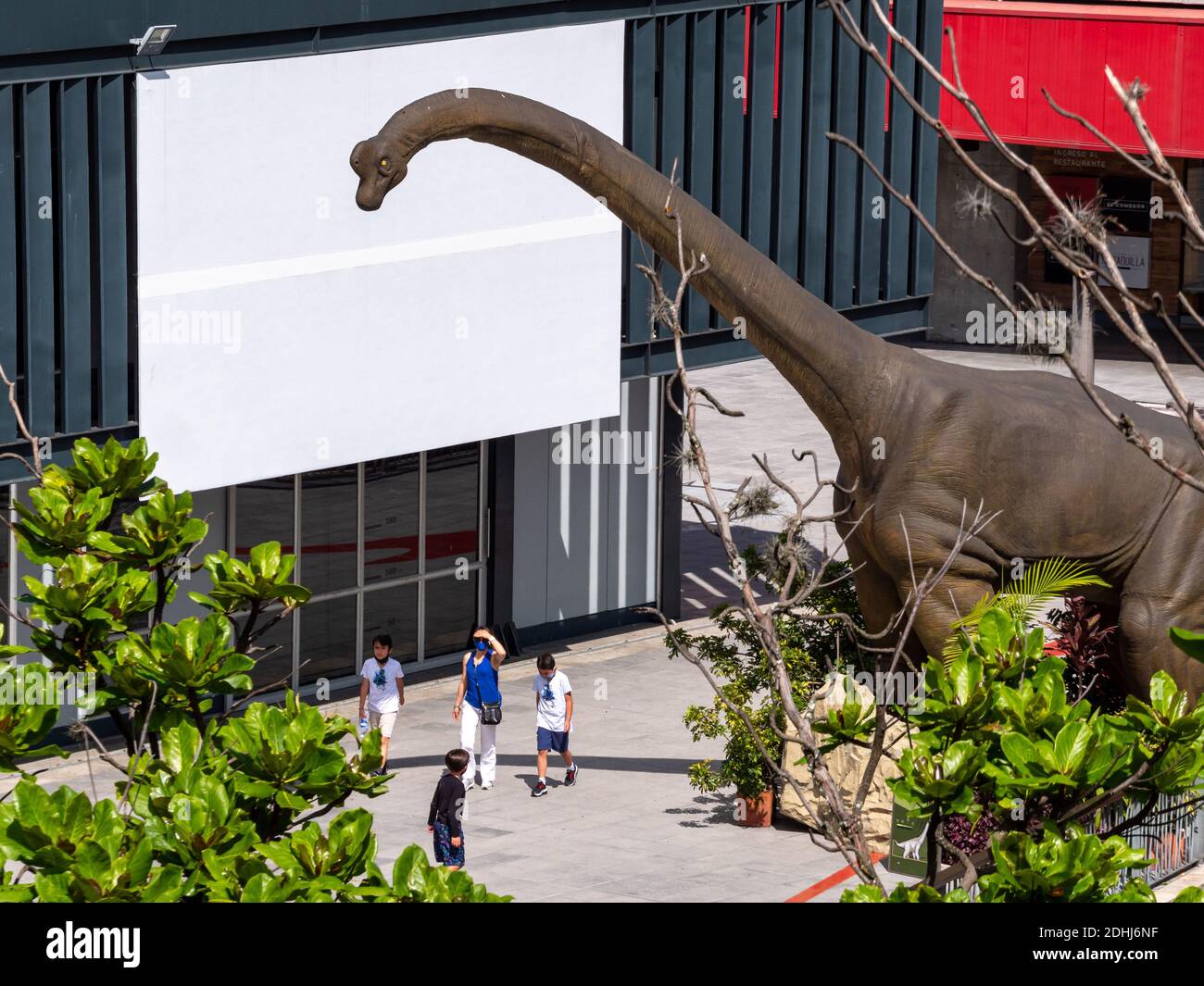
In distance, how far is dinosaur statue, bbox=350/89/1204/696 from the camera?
14.8 meters

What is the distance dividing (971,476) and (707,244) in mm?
2623

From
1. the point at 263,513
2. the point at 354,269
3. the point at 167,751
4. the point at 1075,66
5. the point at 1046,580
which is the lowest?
the point at 263,513

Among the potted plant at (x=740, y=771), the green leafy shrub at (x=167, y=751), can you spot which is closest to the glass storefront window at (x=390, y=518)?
the potted plant at (x=740, y=771)

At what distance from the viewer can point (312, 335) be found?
66.9 ft

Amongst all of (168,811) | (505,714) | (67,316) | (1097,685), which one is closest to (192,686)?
(168,811)

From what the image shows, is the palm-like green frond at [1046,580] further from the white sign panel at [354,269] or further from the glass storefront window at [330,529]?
the glass storefront window at [330,529]

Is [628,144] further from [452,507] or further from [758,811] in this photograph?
[758,811]

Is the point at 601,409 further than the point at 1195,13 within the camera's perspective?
No

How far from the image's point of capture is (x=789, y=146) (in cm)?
2433

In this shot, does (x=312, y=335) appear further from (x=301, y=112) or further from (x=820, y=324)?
(x=820, y=324)

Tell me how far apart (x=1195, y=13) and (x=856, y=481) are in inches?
991

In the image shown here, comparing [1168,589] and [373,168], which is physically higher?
[373,168]

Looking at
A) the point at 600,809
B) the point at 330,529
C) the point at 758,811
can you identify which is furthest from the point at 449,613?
the point at 758,811

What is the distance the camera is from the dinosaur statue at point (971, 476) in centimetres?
1480
